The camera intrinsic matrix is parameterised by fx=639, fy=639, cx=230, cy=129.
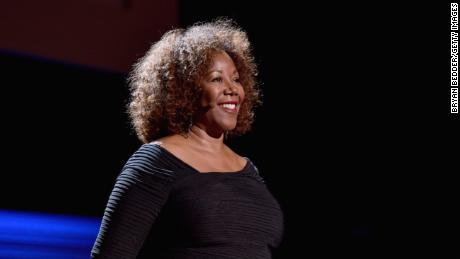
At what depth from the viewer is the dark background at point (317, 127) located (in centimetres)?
325

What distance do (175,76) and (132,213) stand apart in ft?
1.36

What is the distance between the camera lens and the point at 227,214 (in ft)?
4.41

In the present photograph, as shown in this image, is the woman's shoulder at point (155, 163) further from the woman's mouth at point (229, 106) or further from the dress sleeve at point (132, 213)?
the woman's mouth at point (229, 106)

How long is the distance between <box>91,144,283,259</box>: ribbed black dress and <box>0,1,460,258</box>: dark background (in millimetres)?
1876

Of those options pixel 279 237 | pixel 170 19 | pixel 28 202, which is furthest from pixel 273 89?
pixel 279 237

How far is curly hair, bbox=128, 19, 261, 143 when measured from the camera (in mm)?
1532

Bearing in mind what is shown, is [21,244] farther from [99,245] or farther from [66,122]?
[99,245]

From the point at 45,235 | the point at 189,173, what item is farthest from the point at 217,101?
the point at 45,235

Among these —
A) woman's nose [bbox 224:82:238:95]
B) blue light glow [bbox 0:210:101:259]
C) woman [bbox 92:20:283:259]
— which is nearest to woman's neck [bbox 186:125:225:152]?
woman [bbox 92:20:283:259]

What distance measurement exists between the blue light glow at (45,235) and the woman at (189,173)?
156 centimetres

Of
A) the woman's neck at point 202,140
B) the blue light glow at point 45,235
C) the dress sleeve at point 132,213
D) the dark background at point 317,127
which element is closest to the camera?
the dress sleeve at point 132,213

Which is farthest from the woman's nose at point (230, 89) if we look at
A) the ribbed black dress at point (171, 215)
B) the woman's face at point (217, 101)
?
the ribbed black dress at point (171, 215)

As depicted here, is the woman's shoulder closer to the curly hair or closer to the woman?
the woman

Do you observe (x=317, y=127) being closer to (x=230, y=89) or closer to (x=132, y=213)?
(x=230, y=89)
